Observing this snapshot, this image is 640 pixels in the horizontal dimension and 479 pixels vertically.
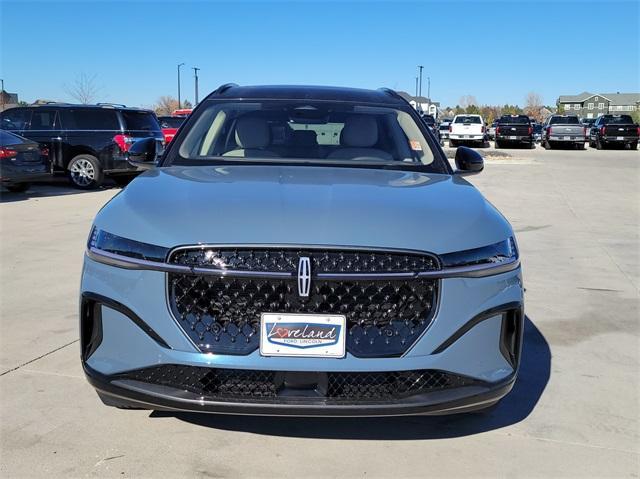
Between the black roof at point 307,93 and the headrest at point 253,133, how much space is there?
0.74ft

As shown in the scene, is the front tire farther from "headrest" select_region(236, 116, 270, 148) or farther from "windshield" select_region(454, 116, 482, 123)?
"windshield" select_region(454, 116, 482, 123)

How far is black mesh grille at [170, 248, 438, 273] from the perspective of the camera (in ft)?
8.38

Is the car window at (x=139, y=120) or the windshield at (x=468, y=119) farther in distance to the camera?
the windshield at (x=468, y=119)

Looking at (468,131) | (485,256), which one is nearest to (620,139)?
(468,131)

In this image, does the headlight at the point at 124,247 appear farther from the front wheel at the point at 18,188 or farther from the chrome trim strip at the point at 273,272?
the front wheel at the point at 18,188

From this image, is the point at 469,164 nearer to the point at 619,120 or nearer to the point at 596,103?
the point at 619,120

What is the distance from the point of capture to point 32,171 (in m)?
12.4

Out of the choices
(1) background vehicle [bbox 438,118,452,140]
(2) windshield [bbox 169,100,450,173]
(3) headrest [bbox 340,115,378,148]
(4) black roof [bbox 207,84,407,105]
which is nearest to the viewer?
(2) windshield [bbox 169,100,450,173]

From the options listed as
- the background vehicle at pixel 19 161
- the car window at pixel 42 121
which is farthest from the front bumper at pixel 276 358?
the car window at pixel 42 121

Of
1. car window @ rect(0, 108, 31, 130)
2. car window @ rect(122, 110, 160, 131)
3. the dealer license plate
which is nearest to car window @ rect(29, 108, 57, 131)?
car window @ rect(0, 108, 31, 130)

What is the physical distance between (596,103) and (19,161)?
160 meters

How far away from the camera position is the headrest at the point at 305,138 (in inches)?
167

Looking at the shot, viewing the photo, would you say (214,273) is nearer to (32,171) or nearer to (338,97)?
(338,97)

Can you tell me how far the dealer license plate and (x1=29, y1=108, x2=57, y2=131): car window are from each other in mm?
13037
